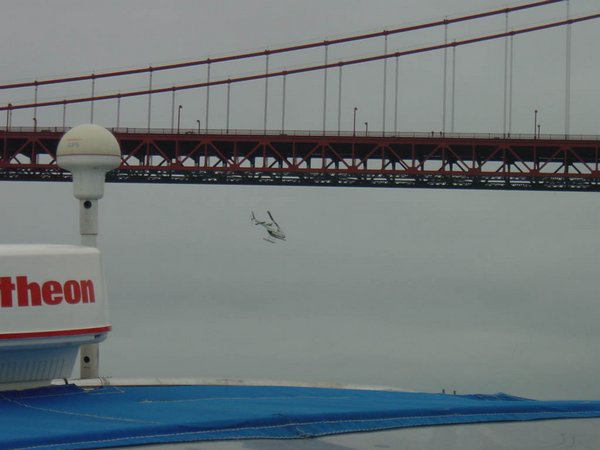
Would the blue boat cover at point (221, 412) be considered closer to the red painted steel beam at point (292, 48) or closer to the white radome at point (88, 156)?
the white radome at point (88, 156)

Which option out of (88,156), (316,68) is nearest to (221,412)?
(88,156)

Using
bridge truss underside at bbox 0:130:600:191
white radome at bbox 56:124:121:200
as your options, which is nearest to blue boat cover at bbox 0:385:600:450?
white radome at bbox 56:124:121:200

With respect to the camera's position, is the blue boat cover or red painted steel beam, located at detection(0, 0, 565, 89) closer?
the blue boat cover

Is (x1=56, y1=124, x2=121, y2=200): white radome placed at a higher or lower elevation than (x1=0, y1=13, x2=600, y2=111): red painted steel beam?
lower

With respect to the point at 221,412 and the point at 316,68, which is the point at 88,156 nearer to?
the point at 221,412

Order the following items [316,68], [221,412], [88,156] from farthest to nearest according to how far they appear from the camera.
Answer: [316,68], [88,156], [221,412]

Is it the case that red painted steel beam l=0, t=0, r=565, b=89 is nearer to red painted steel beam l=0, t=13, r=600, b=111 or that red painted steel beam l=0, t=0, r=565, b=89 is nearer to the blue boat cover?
red painted steel beam l=0, t=13, r=600, b=111

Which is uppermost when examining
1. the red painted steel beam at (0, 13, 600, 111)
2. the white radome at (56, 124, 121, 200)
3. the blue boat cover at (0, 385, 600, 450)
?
the red painted steel beam at (0, 13, 600, 111)

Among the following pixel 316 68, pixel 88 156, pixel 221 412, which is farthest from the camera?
pixel 316 68
